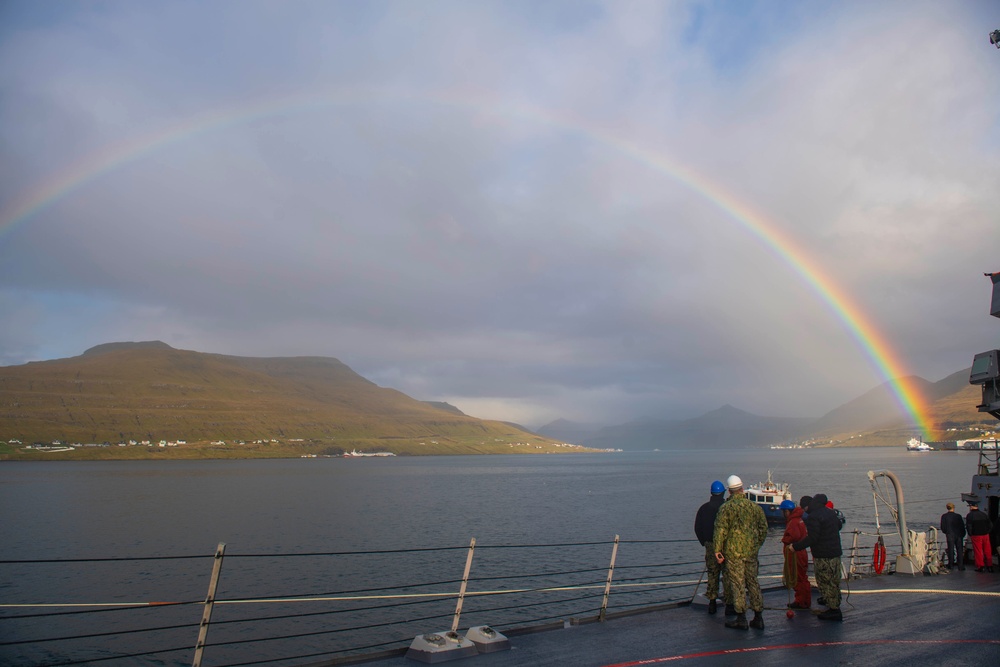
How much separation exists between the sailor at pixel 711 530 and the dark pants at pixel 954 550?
10.9 m

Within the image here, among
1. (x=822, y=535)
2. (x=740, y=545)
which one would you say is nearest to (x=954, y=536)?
(x=822, y=535)

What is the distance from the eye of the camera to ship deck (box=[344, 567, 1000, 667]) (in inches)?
376

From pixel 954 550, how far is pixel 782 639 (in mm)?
12594

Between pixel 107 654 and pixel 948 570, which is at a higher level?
pixel 948 570

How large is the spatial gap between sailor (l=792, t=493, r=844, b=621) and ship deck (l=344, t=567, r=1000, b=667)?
30 centimetres

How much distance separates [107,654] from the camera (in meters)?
26.6

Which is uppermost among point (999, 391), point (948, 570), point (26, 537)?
point (999, 391)

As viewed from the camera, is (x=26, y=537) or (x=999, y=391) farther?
(x=26, y=537)

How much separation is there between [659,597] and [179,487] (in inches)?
4730

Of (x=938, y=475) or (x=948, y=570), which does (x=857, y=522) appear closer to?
(x=948, y=570)

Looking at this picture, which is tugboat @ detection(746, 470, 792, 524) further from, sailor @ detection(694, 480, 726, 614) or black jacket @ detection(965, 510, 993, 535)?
sailor @ detection(694, 480, 726, 614)

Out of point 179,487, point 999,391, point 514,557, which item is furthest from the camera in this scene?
point 179,487

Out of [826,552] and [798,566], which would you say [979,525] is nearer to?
[798,566]

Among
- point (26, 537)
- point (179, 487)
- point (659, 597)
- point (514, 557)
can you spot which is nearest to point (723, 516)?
point (659, 597)
